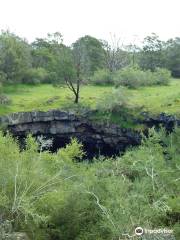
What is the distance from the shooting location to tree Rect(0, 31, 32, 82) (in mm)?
69875

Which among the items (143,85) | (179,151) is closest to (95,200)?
(179,151)

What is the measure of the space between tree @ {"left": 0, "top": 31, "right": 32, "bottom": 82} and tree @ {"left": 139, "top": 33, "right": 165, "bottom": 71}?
2595cm

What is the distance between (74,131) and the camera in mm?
58344

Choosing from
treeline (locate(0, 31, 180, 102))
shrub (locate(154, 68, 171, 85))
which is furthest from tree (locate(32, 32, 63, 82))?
shrub (locate(154, 68, 171, 85))

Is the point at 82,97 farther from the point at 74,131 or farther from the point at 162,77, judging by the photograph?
the point at 162,77

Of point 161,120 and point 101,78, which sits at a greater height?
point 101,78

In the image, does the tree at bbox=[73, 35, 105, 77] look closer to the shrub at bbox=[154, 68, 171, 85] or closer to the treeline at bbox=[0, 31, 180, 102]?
the treeline at bbox=[0, 31, 180, 102]

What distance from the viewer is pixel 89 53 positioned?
87.4m

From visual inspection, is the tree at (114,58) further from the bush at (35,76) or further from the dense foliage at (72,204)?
the dense foliage at (72,204)

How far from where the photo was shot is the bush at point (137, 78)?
234 feet

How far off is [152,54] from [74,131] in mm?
39601

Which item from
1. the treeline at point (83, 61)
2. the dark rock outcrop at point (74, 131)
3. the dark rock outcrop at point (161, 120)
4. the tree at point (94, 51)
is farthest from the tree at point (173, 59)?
the dark rock outcrop at point (74, 131)

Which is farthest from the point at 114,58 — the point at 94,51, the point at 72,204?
the point at 72,204

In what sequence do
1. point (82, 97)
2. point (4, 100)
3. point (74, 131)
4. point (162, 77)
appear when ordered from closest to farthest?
point (74, 131), point (4, 100), point (82, 97), point (162, 77)
